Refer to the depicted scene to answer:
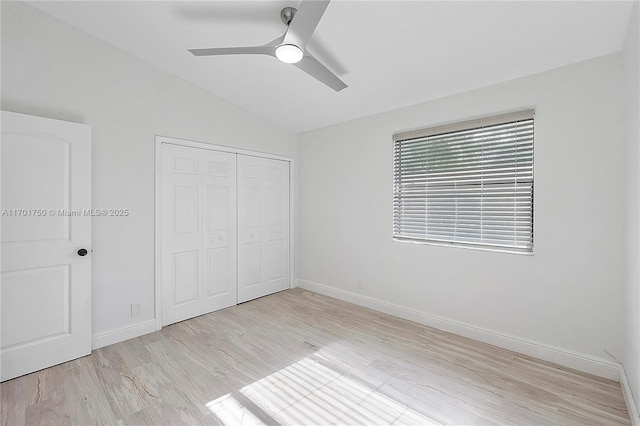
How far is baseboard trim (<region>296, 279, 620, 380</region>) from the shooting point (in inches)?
87.4

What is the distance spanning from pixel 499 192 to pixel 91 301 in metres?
3.95

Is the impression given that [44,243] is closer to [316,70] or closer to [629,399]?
[316,70]

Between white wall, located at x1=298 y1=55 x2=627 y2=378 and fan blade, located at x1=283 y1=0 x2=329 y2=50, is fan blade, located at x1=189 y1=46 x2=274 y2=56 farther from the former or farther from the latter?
white wall, located at x1=298 y1=55 x2=627 y2=378

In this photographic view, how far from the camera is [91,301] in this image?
2635 millimetres

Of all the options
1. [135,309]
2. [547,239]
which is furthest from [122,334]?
[547,239]

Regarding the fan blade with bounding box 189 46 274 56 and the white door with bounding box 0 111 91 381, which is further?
the white door with bounding box 0 111 91 381

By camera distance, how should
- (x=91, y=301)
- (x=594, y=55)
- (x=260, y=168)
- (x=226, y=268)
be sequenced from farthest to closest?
(x=260, y=168) < (x=226, y=268) < (x=91, y=301) < (x=594, y=55)

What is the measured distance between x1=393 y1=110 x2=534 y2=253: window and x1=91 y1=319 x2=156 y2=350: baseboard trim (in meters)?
2.91

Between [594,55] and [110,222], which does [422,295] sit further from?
[110,222]

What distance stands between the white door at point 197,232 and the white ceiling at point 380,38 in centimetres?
99

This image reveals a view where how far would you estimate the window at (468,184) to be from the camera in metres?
2.59

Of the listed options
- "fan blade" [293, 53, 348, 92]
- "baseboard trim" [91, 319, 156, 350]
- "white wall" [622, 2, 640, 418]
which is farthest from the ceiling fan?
"baseboard trim" [91, 319, 156, 350]

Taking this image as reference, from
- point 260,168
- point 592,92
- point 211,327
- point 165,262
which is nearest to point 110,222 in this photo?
point 165,262

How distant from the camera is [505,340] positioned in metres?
2.63
